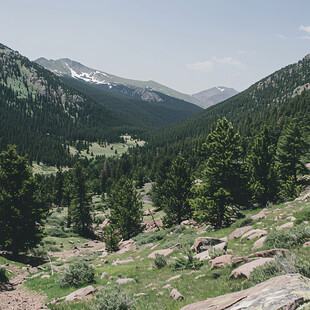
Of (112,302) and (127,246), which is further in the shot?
(127,246)

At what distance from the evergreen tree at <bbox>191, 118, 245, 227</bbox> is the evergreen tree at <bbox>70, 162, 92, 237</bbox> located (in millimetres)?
31064

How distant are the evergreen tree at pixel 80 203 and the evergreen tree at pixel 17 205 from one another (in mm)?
23329

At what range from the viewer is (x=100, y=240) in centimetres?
4841

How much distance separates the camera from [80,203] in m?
47.2

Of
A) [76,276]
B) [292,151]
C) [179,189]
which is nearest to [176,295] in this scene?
[76,276]

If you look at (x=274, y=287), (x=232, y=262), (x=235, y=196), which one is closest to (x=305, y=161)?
(x=235, y=196)

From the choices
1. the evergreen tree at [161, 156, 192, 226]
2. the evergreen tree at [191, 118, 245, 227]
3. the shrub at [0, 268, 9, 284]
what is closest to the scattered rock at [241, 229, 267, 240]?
the evergreen tree at [191, 118, 245, 227]

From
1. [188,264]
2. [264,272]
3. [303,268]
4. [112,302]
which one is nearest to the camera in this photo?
[303,268]

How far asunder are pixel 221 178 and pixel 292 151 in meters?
22.2

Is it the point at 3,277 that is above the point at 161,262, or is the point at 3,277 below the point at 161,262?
below

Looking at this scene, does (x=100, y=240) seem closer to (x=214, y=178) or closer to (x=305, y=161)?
(x=214, y=178)

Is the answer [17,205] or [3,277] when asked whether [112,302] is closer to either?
[3,277]

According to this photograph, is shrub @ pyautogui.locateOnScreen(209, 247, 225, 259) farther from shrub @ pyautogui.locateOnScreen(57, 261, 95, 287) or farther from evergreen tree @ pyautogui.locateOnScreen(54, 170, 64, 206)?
evergreen tree @ pyautogui.locateOnScreen(54, 170, 64, 206)

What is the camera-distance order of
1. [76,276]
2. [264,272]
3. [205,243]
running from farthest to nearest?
[205,243] < [76,276] < [264,272]
